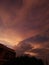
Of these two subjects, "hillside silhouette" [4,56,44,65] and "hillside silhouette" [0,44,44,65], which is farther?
"hillside silhouette" [0,44,44,65]

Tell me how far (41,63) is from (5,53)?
11599 mm

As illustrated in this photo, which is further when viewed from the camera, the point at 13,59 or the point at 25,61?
the point at 13,59

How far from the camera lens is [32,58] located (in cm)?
4488

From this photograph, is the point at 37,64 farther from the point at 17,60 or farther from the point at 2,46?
the point at 2,46

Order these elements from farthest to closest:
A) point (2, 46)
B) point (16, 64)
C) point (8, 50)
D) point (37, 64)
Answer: point (8, 50) < point (2, 46) < point (37, 64) < point (16, 64)

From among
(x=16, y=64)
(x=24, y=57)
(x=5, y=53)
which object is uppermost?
(x=5, y=53)

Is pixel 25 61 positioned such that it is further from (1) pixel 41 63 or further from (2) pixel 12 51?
(2) pixel 12 51

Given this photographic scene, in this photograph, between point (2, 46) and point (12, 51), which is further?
point (12, 51)

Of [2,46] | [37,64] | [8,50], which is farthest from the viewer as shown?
[8,50]

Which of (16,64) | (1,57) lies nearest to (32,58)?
(16,64)

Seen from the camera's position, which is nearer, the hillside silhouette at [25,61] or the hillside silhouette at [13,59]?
the hillside silhouette at [25,61]

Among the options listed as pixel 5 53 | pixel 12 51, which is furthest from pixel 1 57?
pixel 12 51

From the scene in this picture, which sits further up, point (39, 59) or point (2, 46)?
point (2, 46)

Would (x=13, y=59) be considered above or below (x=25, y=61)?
above
